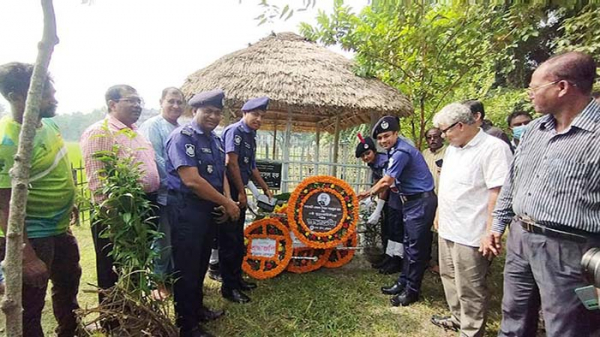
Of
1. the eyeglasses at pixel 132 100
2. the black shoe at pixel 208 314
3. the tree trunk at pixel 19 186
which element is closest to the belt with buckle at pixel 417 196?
the black shoe at pixel 208 314

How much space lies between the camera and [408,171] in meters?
3.52

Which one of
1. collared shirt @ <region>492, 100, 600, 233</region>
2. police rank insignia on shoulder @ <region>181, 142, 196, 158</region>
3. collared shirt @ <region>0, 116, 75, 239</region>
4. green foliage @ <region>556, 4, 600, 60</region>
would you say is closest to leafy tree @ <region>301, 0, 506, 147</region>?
green foliage @ <region>556, 4, 600, 60</region>

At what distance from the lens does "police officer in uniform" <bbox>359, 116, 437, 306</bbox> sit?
344cm

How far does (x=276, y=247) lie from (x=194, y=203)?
1676 millimetres

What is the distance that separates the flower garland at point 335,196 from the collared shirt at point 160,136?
1.44 metres

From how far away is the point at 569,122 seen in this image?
1.82 m

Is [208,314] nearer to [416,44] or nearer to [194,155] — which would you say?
[194,155]

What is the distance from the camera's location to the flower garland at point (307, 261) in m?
4.21

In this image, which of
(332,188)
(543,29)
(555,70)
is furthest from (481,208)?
(543,29)

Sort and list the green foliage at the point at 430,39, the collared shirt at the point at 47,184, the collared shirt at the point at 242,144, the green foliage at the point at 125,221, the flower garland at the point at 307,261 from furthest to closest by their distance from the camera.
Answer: the green foliage at the point at 430,39 < the flower garland at the point at 307,261 < the collared shirt at the point at 242,144 < the green foliage at the point at 125,221 < the collared shirt at the point at 47,184

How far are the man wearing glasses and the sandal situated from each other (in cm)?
288

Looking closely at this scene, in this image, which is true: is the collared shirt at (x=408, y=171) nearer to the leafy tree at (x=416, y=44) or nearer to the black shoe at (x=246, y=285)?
the black shoe at (x=246, y=285)

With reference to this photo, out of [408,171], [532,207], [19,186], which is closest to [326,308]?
[408,171]

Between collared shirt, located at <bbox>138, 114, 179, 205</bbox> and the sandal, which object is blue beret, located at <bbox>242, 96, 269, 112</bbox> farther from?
the sandal
